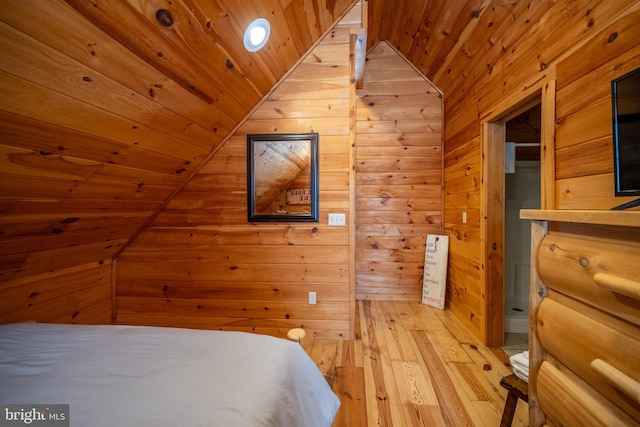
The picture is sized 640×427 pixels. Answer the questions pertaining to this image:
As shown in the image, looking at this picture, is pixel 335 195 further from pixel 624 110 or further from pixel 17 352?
pixel 17 352

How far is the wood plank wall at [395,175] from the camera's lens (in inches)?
117

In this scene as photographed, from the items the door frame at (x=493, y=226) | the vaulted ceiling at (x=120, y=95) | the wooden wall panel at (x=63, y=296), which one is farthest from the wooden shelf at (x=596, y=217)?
the wooden wall panel at (x=63, y=296)

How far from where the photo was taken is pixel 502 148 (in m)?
2.00

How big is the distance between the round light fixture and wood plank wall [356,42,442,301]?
175 cm

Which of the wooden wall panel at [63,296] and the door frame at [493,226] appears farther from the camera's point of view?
the door frame at [493,226]

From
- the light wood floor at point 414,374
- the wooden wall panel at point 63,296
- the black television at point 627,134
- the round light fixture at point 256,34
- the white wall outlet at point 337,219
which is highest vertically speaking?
the round light fixture at point 256,34

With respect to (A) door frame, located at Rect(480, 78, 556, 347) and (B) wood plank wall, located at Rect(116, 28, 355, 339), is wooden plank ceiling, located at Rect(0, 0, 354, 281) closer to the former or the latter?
(B) wood plank wall, located at Rect(116, 28, 355, 339)

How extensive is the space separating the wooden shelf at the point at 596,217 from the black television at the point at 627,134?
8.7 inches

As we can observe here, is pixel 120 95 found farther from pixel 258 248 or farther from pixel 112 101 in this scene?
pixel 258 248

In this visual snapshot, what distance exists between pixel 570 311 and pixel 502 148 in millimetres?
1798

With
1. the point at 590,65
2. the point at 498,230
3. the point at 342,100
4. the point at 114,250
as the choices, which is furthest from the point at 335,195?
the point at 114,250

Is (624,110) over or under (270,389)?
over

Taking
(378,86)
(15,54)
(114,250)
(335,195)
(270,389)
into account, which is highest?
(378,86)

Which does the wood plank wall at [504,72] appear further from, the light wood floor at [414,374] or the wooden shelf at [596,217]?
the wooden shelf at [596,217]
